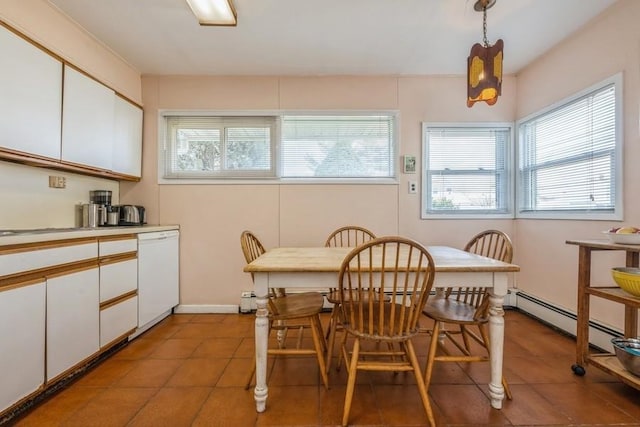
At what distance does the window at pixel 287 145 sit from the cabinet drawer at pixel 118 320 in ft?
4.73

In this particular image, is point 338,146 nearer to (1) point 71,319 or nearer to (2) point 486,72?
(2) point 486,72

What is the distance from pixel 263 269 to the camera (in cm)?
146

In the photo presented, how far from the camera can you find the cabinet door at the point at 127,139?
2.62 m

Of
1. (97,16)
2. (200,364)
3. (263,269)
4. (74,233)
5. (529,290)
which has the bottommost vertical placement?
(200,364)

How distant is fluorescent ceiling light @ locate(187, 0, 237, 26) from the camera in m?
1.94

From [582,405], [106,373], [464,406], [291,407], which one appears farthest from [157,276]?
[582,405]

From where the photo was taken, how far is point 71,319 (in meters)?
1.74

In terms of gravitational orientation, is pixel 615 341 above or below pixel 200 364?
above

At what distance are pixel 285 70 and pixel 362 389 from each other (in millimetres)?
2894

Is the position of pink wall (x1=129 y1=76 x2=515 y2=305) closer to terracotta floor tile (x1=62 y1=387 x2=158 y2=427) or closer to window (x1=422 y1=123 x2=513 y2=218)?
window (x1=422 y1=123 x2=513 y2=218)

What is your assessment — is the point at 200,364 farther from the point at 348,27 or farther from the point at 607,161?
the point at 607,161

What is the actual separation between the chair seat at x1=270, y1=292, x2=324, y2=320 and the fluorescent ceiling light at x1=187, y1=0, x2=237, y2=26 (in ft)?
6.64

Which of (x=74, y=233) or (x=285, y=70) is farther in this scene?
(x=285, y=70)

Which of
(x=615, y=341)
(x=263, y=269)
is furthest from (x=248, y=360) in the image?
(x=615, y=341)
